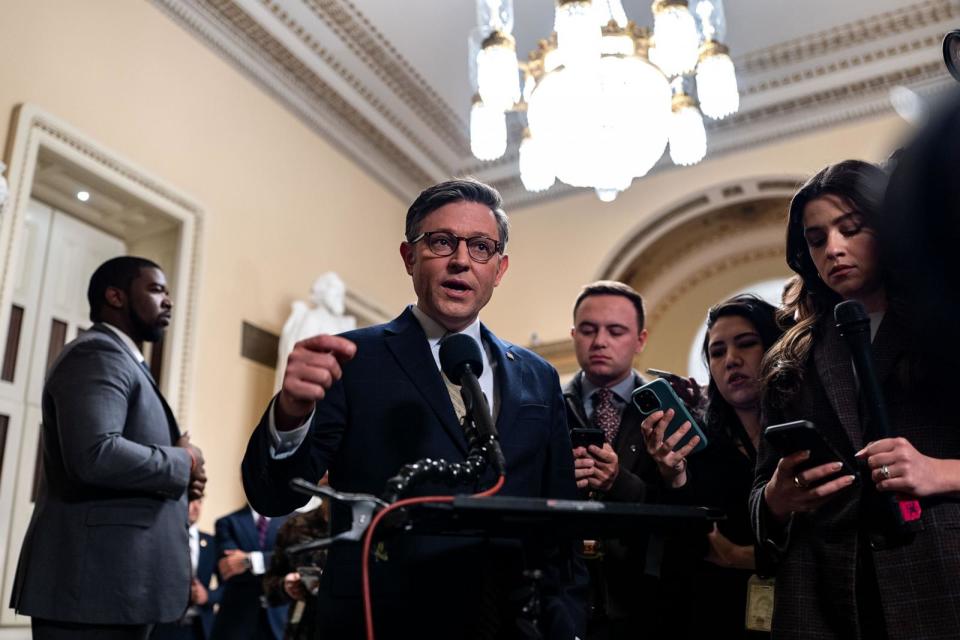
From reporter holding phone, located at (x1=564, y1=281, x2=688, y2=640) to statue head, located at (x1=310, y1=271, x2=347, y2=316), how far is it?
3508 mm

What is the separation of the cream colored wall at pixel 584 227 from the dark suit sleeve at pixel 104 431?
17.8 ft

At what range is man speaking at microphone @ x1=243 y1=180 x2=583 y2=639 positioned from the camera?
1429 millimetres

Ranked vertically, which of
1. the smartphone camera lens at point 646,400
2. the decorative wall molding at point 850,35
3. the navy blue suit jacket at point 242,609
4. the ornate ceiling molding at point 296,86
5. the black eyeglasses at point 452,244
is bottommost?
the navy blue suit jacket at point 242,609

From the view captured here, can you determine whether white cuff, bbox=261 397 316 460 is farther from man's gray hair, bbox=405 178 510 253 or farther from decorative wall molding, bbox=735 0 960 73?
decorative wall molding, bbox=735 0 960 73

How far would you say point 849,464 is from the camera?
1651 millimetres

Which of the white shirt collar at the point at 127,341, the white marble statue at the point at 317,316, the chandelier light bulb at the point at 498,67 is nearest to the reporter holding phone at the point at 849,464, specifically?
the white shirt collar at the point at 127,341

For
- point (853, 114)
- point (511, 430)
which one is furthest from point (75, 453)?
point (853, 114)

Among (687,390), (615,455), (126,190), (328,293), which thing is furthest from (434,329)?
(328,293)

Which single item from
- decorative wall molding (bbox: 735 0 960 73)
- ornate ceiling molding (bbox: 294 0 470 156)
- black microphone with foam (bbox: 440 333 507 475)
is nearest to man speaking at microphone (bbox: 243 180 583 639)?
black microphone with foam (bbox: 440 333 507 475)

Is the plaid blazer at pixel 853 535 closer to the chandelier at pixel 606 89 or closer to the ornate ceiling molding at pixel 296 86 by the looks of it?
the chandelier at pixel 606 89

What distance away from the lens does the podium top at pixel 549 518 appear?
1084 millimetres

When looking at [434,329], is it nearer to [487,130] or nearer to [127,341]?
[127,341]

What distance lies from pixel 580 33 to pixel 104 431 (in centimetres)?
286

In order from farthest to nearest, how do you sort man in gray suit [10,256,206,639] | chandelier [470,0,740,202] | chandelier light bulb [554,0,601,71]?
chandelier [470,0,740,202]
chandelier light bulb [554,0,601,71]
man in gray suit [10,256,206,639]
